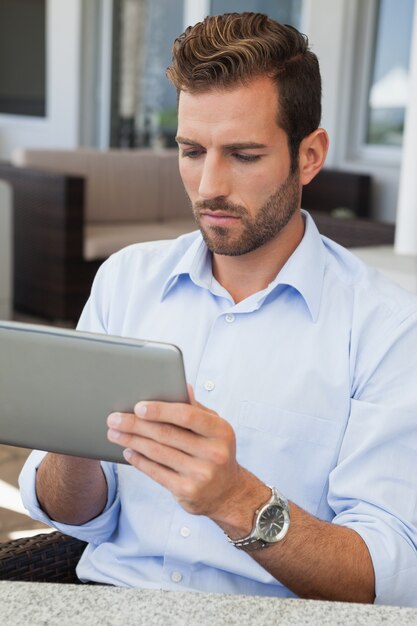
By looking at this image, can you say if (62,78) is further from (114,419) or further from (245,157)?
(114,419)

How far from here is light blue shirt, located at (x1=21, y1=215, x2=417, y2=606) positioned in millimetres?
1224

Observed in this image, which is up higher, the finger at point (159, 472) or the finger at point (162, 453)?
the finger at point (162, 453)

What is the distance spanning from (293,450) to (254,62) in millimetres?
536

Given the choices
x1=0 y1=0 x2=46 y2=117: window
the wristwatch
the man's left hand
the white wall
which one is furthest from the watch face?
x1=0 y1=0 x2=46 y2=117: window

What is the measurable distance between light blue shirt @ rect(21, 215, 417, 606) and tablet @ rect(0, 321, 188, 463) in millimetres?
297

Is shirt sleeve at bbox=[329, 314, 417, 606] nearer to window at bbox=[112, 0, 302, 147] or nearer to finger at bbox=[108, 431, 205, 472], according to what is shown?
finger at bbox=[108, 431, 205, 472]

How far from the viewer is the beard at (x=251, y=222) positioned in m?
1.30

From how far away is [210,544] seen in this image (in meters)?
1.27

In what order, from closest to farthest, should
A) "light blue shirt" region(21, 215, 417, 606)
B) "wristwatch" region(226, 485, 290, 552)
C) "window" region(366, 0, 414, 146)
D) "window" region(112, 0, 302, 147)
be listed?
1. "wristwatch" region(226, 485, 290, 552)
2. "light blue shirt" region(21, 215, 417, 606)
3. "window" region(366, 0, 414, 146)
4. "window" region(112, 0, 302, 147)

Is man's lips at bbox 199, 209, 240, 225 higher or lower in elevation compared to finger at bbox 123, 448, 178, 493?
higher

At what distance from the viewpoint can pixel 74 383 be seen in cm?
101

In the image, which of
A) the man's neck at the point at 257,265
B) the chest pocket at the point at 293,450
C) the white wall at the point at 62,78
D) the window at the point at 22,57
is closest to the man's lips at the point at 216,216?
the man's neck at the point at 257,265

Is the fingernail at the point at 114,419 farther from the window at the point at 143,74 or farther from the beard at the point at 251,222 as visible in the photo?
the window at the point at 143,74

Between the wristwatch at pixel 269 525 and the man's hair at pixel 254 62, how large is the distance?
1.63 ft
